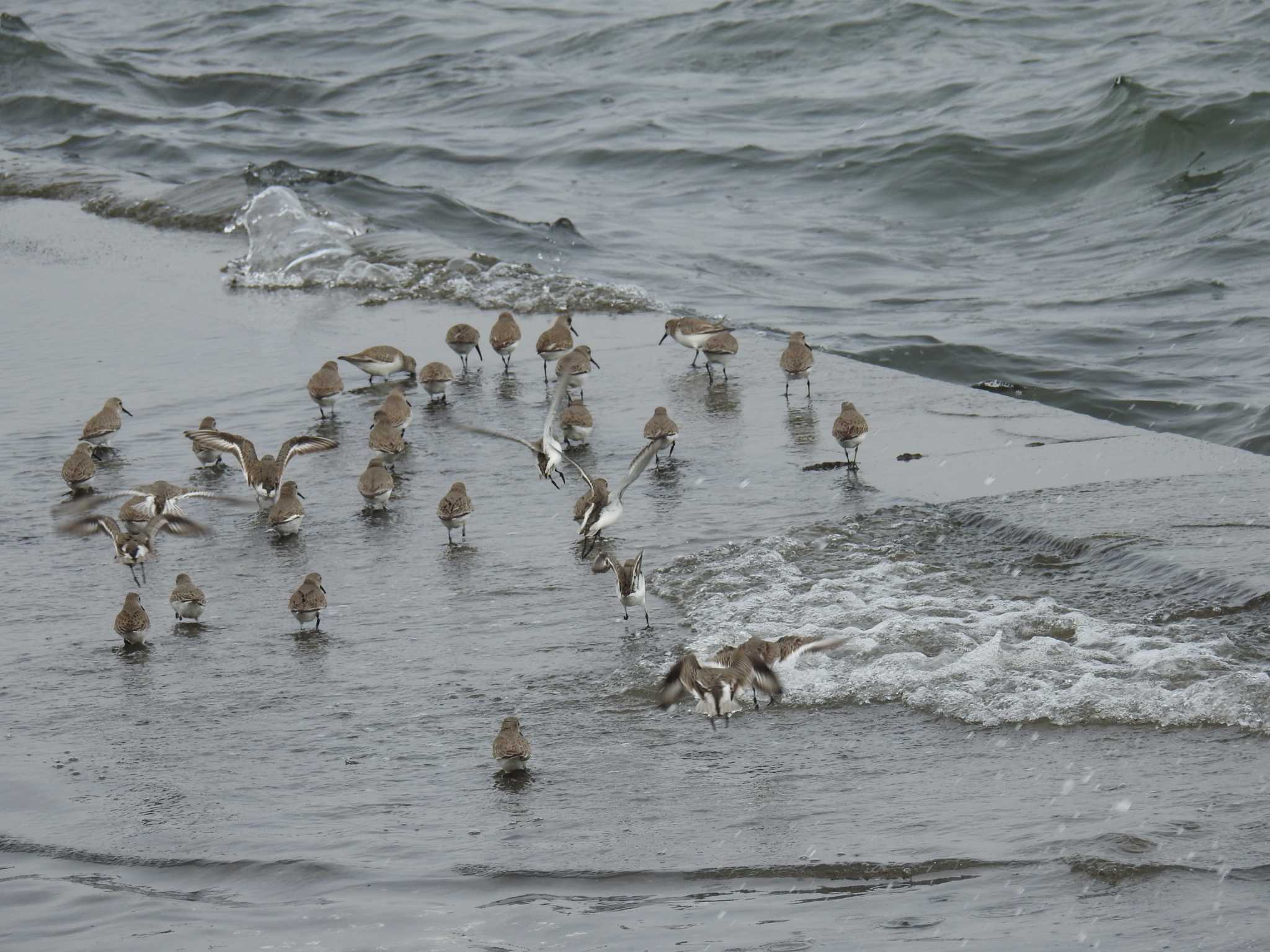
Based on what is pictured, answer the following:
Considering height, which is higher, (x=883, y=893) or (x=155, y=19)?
(x=155, y=19)

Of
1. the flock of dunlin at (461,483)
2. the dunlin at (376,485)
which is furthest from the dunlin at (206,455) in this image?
the dunlin at (376,485)

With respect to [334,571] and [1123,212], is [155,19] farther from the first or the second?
[334,571]

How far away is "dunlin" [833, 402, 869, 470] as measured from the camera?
414 inches

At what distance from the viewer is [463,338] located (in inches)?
528

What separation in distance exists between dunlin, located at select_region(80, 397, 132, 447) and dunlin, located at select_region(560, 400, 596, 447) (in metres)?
3.11

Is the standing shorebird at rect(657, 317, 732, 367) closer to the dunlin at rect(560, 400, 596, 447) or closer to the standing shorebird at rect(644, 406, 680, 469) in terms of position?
the dunlin at rect(560, 400, 596, 447)

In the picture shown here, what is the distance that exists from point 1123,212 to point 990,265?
112 inches

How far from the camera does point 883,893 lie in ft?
19.0

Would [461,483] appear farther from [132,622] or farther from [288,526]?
[132,622]

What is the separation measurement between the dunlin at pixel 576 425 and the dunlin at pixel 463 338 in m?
2.16

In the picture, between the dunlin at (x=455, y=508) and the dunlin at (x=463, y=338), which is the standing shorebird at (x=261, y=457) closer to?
the dunlin at (x=455, y=508)

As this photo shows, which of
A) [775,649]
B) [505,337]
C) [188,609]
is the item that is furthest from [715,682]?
[505,337]

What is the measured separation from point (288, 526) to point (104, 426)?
229 centimetres

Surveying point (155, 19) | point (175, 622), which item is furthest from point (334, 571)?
point (155, 19)
